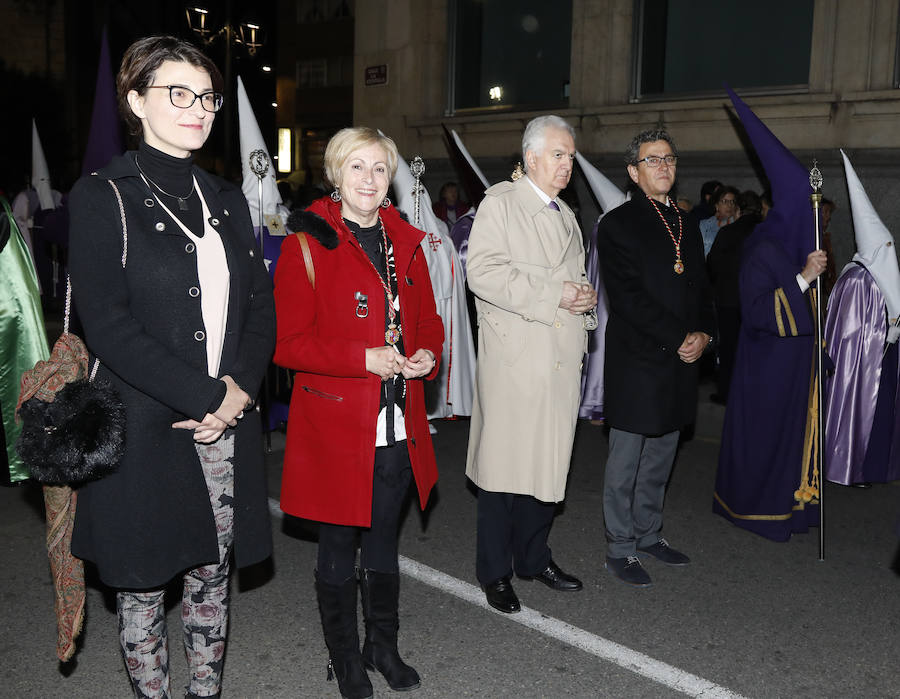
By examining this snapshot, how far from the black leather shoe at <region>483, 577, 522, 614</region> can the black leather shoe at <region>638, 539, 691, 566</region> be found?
972 mm

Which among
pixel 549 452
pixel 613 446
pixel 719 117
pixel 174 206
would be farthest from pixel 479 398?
pixel 719 117

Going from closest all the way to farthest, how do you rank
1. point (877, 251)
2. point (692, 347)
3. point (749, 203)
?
point (692, 347)
point (877, 251)
point (749, 203)

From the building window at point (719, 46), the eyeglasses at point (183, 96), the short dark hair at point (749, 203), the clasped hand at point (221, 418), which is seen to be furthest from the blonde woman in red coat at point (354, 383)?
the building window at point (719, 46)

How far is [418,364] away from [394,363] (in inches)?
4.6

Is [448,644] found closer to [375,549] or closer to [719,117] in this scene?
[375,549]

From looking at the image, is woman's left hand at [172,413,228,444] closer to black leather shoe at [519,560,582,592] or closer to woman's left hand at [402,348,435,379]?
woman's left hand at [402,348,435,379]

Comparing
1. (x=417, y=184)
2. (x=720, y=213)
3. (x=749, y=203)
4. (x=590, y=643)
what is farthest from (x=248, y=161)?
(x=749, y=203)

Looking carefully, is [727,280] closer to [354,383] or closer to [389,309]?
[389,309]

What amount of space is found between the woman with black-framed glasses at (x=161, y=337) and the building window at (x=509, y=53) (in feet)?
37.1

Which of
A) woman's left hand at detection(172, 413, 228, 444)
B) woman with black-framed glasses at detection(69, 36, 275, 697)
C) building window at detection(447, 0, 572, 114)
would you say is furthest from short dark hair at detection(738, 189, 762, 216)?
woman's left hand at detection(172, 413, 228, 444)

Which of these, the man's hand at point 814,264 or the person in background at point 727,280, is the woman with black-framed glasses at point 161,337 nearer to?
Result: the man's hand at point 814,264

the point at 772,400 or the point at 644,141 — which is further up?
the point at 644,141

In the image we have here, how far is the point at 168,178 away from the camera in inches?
105

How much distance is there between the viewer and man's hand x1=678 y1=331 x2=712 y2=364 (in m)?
4.48
